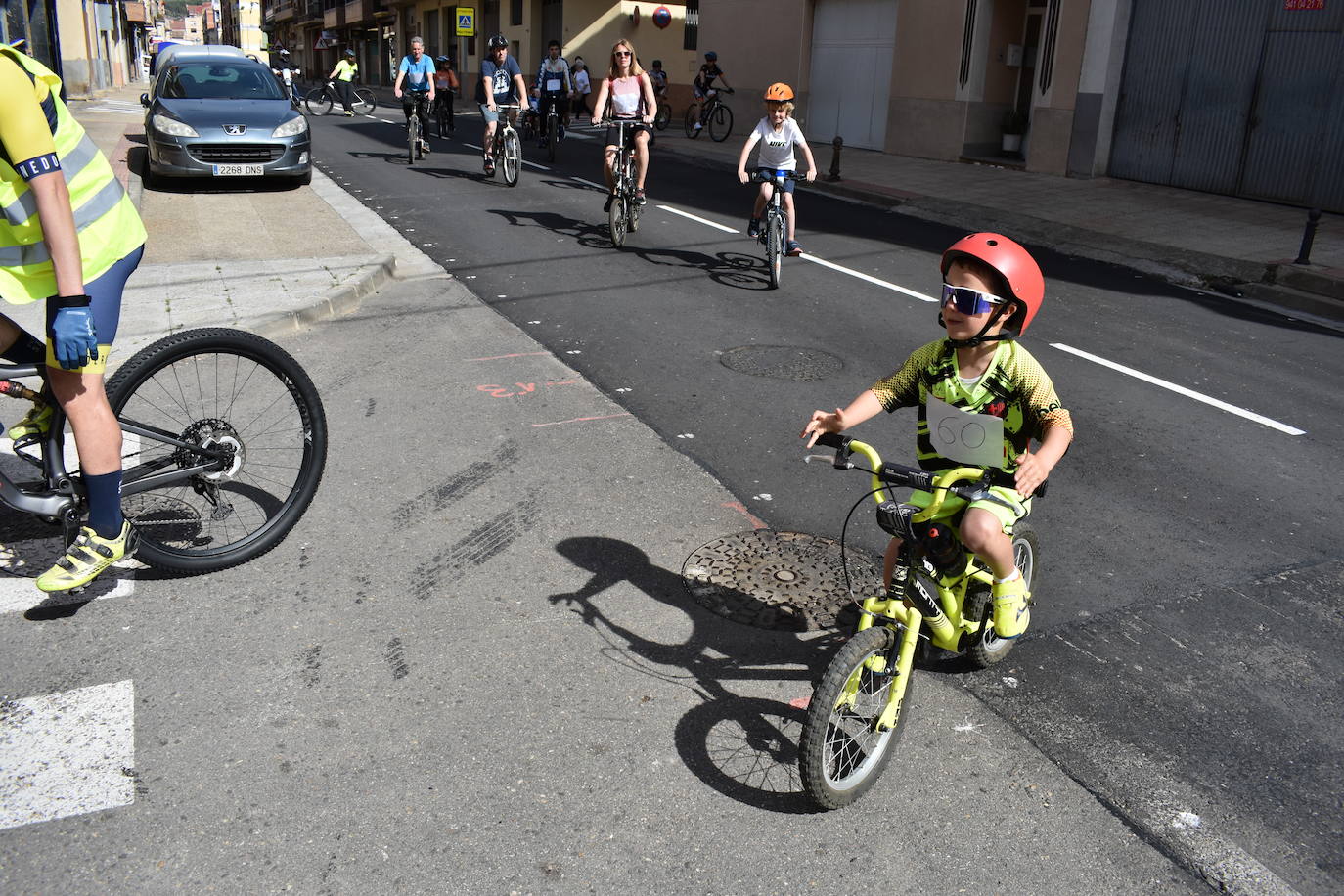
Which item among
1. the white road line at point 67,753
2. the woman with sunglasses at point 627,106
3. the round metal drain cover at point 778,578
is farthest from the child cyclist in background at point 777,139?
the white road line at point 67,753

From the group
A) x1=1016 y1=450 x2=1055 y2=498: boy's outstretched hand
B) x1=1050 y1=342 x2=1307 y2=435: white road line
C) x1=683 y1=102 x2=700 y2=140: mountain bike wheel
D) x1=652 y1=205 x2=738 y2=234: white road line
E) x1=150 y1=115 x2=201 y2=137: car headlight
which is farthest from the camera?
x1=683 y1=102 x2=700 y2=140: mountain bike wheel

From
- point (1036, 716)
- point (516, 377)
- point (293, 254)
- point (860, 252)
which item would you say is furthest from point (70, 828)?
point (860, 252)

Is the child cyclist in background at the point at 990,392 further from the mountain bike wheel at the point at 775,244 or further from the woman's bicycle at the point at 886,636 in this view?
the mountain bike wheel at the point at 775,244

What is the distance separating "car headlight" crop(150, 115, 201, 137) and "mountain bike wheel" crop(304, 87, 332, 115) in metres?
20.8

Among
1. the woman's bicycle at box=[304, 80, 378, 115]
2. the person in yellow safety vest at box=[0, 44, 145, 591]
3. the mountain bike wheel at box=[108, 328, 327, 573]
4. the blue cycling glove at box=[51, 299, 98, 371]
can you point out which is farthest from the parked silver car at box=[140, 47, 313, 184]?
the woman's bicycle at box=[304, 80, 378, 115]

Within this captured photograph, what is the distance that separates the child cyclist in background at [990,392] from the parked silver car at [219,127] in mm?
12579

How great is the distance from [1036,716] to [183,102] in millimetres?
14212

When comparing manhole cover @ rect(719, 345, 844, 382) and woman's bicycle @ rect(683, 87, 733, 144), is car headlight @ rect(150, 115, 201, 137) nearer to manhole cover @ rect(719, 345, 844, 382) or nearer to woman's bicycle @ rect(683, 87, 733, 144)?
manhole cover @ rect(719, 345, 844, 382)

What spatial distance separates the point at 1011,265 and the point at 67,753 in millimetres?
3034

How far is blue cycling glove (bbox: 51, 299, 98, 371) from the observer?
3309mm

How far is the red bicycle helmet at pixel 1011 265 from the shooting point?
2980 mm

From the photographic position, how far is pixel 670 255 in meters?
11.1

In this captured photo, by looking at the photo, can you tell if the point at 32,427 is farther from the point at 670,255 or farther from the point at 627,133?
the point at 627,133

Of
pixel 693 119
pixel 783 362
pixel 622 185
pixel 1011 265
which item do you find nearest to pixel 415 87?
pixel 622 185
